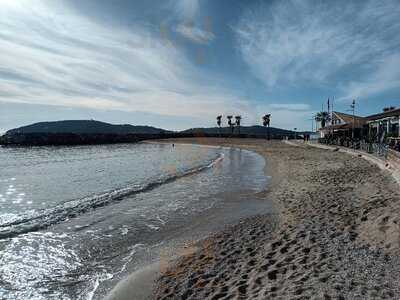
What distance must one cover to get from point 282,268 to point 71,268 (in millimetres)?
4339

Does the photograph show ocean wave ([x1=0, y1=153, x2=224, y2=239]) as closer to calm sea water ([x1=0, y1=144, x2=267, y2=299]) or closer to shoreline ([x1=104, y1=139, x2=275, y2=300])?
calm sea water ([x1=0, y1=144, x2=267, y2=299])

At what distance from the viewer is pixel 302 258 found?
6.10 meters

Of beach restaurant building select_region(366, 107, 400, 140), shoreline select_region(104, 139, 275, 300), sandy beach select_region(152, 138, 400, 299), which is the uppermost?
beach restaurant building select_region(366, 107, 400, 140)

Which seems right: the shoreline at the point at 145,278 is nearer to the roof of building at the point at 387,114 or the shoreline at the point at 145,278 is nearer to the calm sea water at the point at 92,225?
the calm sea water at the point at 92,225

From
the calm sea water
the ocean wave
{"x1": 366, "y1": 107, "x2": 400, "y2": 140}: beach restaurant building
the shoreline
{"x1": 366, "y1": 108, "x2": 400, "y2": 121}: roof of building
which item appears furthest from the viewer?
{"x1": 366, "y1": 107, "x2": 400, "y2": 140}: beach restaurant building

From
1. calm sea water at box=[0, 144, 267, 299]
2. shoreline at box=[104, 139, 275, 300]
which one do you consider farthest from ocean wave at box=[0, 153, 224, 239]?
shoreline at box=[104, 139, 275, 300]

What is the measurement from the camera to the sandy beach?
4898mm

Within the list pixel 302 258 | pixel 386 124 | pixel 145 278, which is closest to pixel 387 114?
pixel 386 124

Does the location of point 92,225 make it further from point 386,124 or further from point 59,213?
point 386,124

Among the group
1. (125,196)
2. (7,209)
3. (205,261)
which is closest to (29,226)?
(7,209)

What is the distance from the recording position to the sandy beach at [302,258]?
490 cm

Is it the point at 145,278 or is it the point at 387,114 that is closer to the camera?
the point at 145,278

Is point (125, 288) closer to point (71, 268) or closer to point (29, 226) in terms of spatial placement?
point (71, 268)

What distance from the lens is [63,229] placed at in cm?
1003
